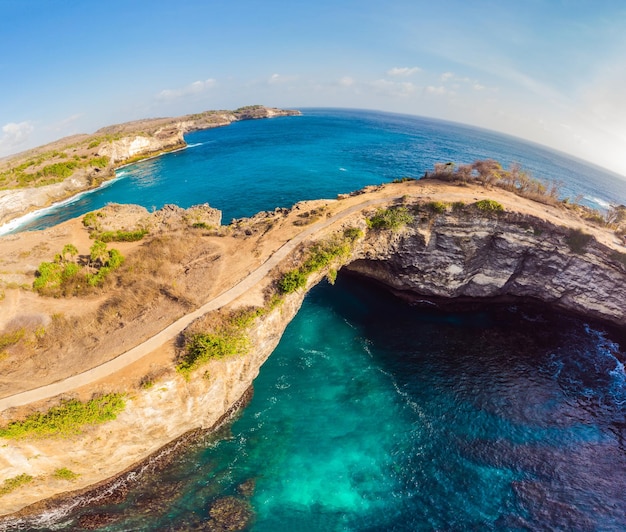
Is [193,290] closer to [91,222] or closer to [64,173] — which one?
[91,222]

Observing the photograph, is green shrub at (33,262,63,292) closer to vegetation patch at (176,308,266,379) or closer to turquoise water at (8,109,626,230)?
vegetation patch at (176,308,266,379)

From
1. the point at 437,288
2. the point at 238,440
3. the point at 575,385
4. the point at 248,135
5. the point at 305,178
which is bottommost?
the point at 238,440

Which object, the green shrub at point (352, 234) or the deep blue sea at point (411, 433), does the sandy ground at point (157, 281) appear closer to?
the green shrub at point (352, 234)

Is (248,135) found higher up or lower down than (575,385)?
higher up

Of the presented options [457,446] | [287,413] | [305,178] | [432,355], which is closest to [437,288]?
[432,355]

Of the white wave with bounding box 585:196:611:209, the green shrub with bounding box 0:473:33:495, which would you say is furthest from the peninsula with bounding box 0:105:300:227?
the white wave with bounding box 585:196:611:209

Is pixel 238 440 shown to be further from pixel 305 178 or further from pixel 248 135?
pixel 248 135

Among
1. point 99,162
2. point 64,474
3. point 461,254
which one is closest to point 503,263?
point 461,254
